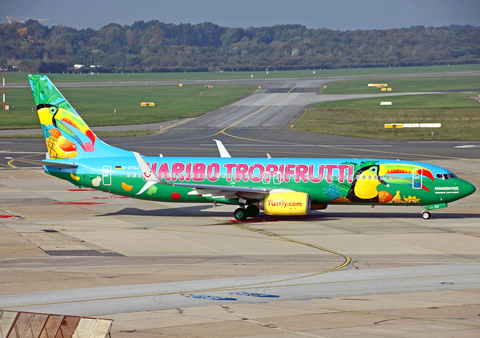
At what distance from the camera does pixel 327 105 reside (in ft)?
430

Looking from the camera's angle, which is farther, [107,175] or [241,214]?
[107,175]

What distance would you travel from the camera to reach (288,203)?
40.3m

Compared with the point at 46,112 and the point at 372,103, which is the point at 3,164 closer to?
the point at 46,112

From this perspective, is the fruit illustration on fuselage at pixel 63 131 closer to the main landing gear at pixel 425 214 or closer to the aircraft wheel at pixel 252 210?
the aircraft wheel at pixel 252 210

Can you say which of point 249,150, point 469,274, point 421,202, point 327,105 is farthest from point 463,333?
point 327,105

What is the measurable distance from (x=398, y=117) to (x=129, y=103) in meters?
64.7

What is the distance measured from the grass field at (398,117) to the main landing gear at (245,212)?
55.1 metres

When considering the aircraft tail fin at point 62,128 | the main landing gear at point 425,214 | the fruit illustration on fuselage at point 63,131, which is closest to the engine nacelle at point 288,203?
the main landing gear at point 425,214

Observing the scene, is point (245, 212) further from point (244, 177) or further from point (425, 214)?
point (425, 214)

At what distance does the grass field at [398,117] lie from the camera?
96.9 m

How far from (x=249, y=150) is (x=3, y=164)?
30153 mm

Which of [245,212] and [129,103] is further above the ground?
[129,103]

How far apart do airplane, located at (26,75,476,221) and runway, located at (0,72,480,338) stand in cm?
164

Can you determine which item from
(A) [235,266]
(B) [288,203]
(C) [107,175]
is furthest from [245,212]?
(A) [235,266]
